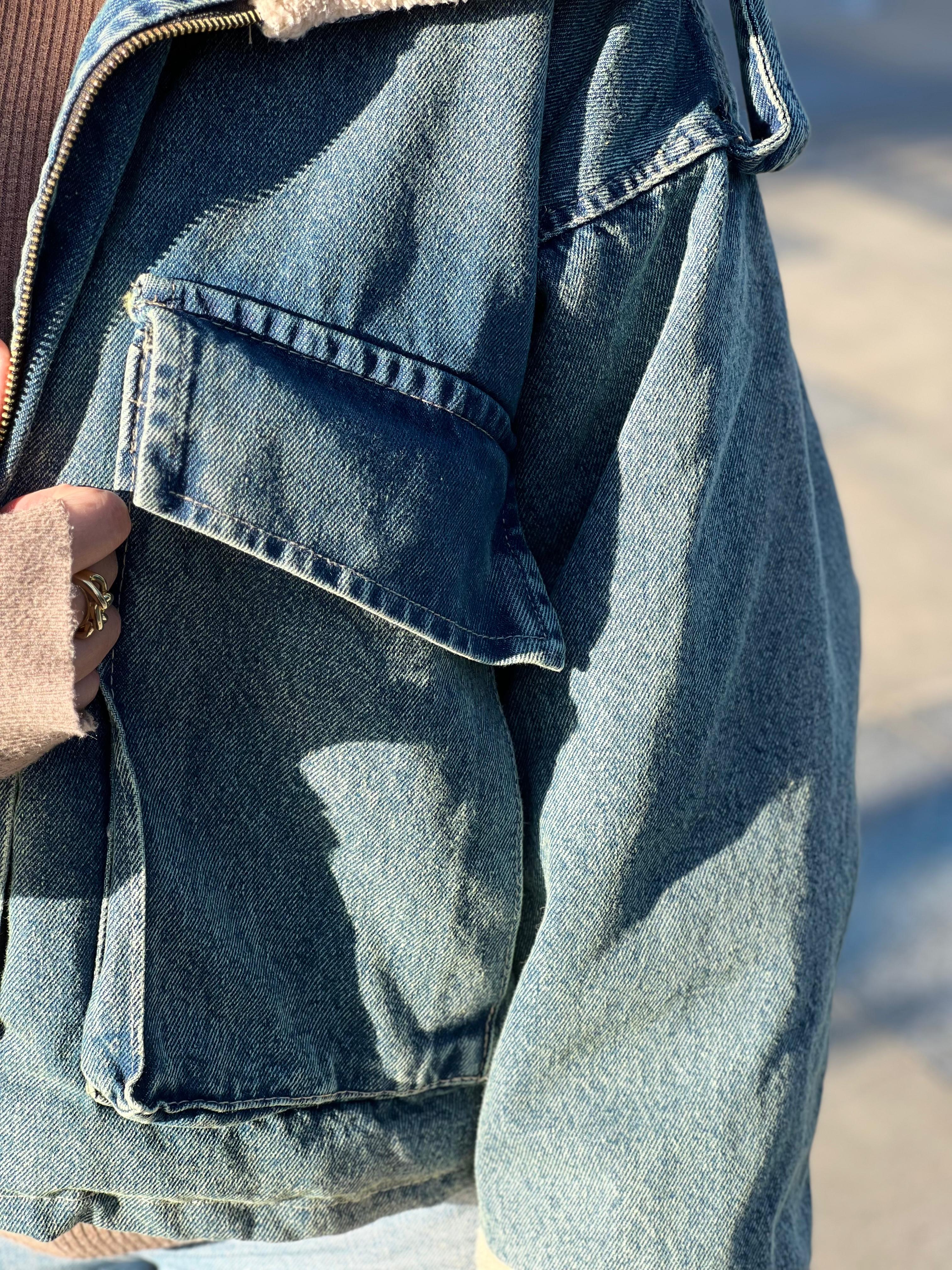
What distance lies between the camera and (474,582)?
780mm

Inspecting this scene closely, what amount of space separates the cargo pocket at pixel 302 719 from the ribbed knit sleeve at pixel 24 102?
0.11 metres

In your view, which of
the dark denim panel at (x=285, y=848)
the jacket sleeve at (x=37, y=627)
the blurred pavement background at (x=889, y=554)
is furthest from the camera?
the blurred pavement background at (x=889, y=554)

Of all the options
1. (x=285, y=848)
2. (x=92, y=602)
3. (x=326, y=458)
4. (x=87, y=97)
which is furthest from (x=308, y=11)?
(x=285, y=848)

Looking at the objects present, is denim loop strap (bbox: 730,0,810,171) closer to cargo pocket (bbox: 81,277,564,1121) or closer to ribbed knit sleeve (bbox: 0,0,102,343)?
cargo pocket (bbox: 81,277,564,1121)

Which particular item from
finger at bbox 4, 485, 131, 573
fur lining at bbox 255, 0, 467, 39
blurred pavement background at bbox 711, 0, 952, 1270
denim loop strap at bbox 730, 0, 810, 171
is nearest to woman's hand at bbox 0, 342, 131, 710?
finger at bbox 4, 485, 131, 573

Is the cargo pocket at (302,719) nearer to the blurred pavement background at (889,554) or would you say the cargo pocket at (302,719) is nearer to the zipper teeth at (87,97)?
the zipper teeth at (87,97)

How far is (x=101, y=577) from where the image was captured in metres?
0.72

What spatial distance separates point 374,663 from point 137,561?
16 cm

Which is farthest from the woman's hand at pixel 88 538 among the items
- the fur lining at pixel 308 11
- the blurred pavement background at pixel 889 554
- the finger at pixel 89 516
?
the blurred pavement background at pixel 889 554

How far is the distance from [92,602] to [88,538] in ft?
0.15

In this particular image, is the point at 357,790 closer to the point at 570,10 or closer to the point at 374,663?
the point at 374,663

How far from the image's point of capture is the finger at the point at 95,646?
27.4 inches

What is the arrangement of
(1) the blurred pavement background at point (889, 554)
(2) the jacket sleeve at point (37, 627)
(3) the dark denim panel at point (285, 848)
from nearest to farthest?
(2) the jacket sleeve at point (37, 627), (3) the dark denim panel at point (285, 848), (1) the blurred pavement background at point (889, 554)

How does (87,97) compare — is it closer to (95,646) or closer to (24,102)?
(24,102)
